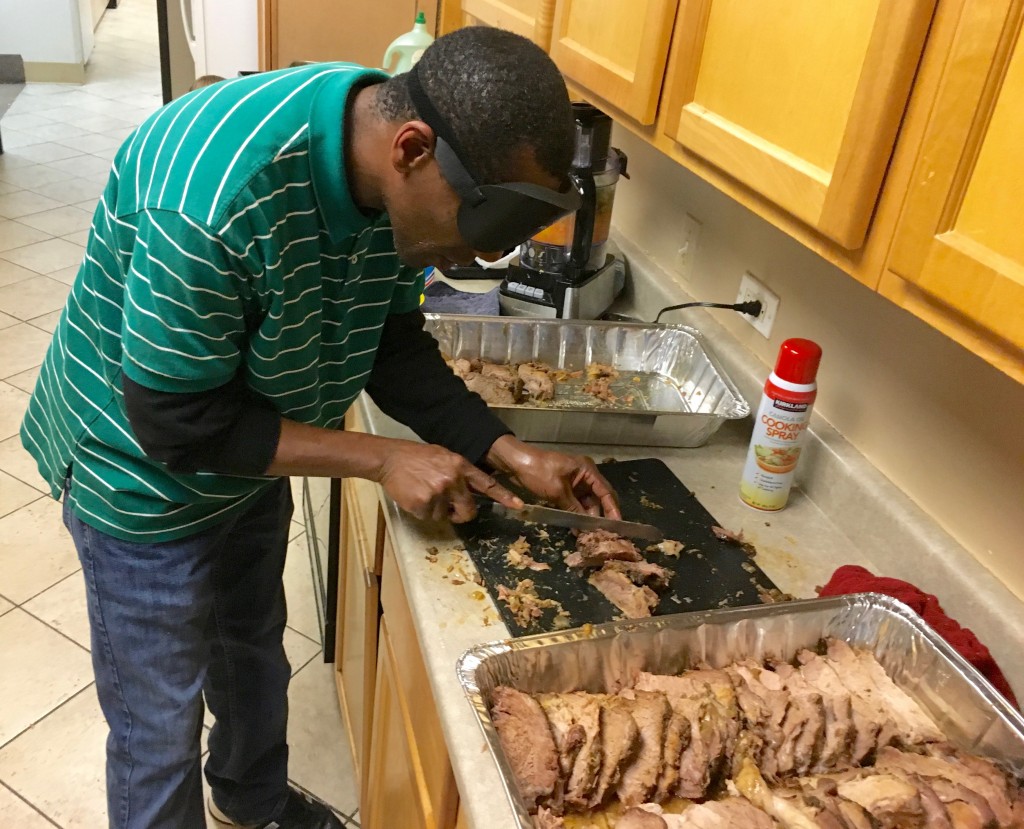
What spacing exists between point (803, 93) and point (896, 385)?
1.57 ft

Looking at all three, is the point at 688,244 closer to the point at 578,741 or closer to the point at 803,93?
the point at 803,93

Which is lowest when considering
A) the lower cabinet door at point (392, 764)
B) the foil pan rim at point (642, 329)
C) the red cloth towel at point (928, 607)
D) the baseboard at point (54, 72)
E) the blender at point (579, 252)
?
the baseboard at point (54, 72)

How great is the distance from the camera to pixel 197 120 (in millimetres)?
823

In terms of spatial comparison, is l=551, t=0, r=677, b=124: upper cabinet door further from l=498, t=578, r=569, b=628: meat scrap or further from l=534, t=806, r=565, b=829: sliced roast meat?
l=534, t=806, r=565, b=829: sliced roast meat

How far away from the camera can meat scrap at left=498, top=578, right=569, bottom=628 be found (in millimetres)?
960

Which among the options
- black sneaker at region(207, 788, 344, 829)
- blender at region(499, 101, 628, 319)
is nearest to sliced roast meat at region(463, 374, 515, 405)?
blender at region(499, 101, 628, 319)

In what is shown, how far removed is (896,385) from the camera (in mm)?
1169

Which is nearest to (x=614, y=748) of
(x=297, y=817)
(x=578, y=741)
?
(x=578, y=741)

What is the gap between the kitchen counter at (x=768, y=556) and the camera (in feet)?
2.70

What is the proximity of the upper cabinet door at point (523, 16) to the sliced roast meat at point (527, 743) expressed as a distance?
1093 millimetres

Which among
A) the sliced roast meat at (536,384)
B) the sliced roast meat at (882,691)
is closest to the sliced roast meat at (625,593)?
the sliced roast meat at (882,691)

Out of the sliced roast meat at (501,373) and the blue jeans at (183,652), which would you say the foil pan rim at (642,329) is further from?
the blue jeans at (183,652)

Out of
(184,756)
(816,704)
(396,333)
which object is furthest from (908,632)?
(184,756)

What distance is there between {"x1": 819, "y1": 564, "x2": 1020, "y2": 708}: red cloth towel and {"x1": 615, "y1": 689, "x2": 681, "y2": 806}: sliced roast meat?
1.03 ft
